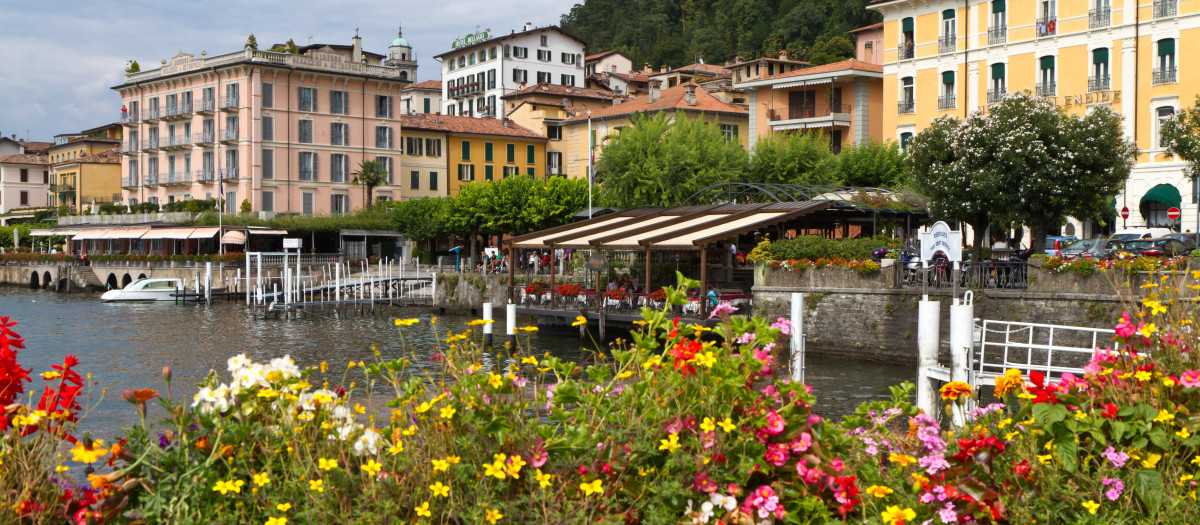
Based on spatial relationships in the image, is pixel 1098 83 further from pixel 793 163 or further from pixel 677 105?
pixel 677 105

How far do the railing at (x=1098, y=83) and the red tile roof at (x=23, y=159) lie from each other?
309 feet

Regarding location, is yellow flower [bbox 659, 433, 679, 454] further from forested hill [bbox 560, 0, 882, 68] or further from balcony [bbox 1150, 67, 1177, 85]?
forested hill [bbox 560, 0, 882, 68]

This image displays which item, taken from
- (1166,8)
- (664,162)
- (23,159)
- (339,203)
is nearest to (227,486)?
(664,162)

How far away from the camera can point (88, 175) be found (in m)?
84.9

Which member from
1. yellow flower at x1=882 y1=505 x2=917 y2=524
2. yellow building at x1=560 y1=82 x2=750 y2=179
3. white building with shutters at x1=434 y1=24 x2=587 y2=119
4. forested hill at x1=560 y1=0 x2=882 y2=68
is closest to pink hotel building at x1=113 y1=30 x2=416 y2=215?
yellow building at x1=560 y1=82 x2=750 y2=179

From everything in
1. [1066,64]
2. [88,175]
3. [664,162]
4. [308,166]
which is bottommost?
[664,162]

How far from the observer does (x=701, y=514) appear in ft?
16.9

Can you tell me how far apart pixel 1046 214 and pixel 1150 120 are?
10.4 meters

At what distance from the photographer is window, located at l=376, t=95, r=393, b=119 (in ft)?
226

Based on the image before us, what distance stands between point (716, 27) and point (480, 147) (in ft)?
126

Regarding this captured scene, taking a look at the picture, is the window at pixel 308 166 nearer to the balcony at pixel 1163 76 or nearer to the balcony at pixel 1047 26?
the balcony at pixel 1047 26

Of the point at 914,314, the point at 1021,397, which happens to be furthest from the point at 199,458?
the point at 914,314

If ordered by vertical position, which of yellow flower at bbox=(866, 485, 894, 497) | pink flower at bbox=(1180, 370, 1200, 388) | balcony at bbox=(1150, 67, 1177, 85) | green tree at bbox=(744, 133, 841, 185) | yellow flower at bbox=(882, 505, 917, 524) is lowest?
yellow flower at bbox=(882, 505, 917, 524)

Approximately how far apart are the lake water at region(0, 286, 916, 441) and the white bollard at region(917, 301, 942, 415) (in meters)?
2.91
